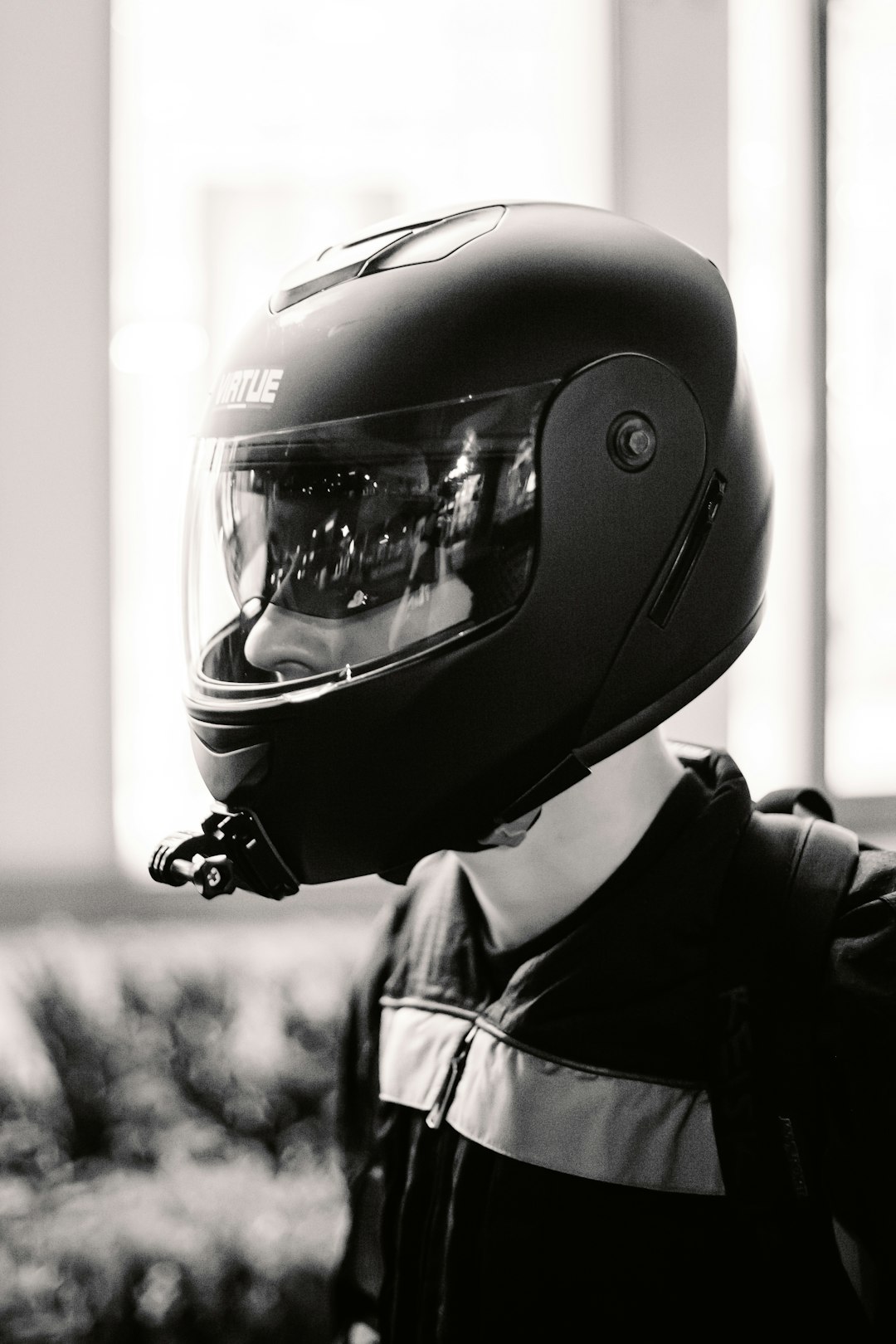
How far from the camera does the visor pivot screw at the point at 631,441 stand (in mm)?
692

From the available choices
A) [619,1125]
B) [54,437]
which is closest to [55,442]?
[54,437]

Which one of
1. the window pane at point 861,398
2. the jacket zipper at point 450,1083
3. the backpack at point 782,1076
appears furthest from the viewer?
the window pane at point 861,398

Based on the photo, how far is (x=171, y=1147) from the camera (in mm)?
1685

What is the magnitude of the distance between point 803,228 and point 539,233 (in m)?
2.19

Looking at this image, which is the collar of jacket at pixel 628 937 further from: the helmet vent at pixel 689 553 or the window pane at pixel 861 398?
the window pane at pixel 861 398

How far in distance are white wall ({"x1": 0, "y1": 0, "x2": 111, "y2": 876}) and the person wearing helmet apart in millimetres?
1738

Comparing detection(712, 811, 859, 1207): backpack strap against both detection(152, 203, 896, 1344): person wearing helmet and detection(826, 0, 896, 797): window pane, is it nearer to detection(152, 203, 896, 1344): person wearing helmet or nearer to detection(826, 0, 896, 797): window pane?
detection(152, 203, 896, 1344): person wearing helmet

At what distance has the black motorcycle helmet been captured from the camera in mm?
674

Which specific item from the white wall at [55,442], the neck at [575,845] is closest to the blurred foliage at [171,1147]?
the white wall at [55,442]

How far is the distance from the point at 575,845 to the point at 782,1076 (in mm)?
174

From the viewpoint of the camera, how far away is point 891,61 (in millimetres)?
2705

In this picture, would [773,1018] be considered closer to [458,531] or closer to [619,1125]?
[619,1125]

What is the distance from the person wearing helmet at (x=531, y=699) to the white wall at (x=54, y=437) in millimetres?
1738

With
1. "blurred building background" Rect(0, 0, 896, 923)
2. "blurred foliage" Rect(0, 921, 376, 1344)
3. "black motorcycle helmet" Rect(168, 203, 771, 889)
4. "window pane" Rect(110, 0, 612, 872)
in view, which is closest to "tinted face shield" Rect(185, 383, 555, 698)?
"black motorcycle helmet" Rect(168, 203, 771, 889)
